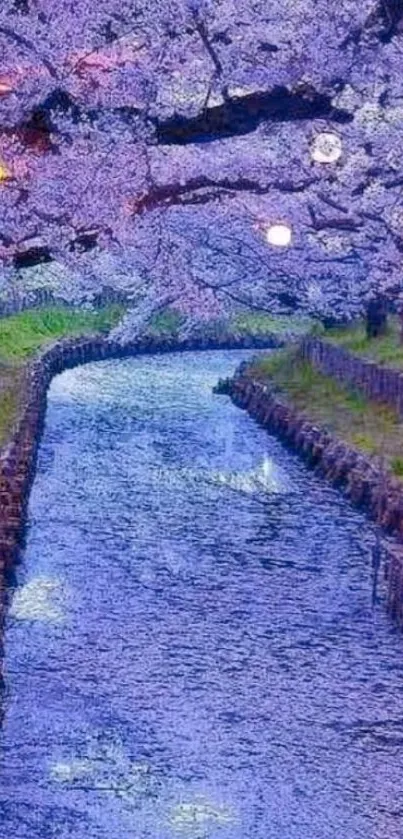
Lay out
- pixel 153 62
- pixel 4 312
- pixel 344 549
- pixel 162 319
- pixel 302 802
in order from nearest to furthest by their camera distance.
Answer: pixel 302 802
pixel 153 62
pixel 344 549
pixel 4 312
pixel 162 319

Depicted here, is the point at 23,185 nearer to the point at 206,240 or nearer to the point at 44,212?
the point at 44,212

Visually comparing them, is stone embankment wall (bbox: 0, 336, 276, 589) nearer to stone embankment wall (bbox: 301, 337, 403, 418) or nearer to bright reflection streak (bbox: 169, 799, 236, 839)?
stone embankment wall (bbox: 301, 337, 403, 418)

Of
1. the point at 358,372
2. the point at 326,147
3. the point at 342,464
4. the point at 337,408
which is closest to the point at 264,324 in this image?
the point at 358,372

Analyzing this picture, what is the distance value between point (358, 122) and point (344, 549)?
6.93 metres

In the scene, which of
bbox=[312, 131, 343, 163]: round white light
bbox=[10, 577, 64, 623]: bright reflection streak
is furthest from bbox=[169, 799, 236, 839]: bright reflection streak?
bbox=[312, 131, 343, 163]: round white light

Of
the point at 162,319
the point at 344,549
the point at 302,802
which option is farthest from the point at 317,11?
the point at 162,319

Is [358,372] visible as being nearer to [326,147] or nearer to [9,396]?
[9,396]

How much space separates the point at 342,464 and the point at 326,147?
695 cm

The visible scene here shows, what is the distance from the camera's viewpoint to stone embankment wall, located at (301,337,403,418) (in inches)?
1710

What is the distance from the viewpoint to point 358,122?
113 feet

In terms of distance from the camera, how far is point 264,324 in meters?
85.4

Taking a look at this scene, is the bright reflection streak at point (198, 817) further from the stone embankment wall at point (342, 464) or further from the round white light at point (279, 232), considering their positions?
the round white light at point (279, 232)

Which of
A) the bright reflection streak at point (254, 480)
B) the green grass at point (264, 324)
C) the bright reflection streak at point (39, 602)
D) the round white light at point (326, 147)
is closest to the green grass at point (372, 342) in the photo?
the bright reflection streak at point (254, 480)

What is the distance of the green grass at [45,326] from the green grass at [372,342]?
9919mm
